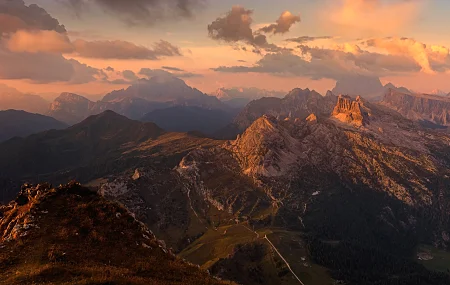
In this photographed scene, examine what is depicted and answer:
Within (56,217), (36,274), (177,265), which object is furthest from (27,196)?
(177,265)

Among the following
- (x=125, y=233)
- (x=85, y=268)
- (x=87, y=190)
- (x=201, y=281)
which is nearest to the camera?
(x=85, y=268)

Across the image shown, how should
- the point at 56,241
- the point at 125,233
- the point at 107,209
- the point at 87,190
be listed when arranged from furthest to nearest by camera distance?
the point at 87,190
the point at 107,209
the point at 125,233
the point at 56,241

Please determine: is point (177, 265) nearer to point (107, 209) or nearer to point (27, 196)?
point (107, 209)

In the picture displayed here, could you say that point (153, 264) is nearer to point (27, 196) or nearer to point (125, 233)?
point (125, 233)

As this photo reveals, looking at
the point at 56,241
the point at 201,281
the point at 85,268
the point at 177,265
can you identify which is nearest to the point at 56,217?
the point at 56,241

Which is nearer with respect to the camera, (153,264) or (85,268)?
(85,268)

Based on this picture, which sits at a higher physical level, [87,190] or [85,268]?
[87,190]

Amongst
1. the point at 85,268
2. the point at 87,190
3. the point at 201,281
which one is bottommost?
the point at 201,281
